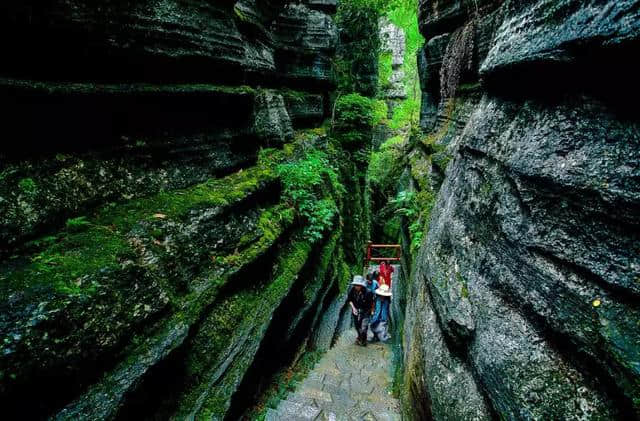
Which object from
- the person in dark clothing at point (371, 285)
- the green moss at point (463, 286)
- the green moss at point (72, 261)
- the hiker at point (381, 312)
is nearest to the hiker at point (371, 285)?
the person in dark clothing at point (371, 285)

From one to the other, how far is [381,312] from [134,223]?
611 cm

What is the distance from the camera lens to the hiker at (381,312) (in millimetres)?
7500

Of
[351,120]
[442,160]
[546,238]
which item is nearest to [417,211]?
[442,160]

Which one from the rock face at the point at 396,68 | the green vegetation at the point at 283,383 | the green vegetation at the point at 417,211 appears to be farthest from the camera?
the rock face at the point at 396,68

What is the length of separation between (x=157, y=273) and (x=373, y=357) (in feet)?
18.5

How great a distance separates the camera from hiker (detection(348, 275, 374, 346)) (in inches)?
286

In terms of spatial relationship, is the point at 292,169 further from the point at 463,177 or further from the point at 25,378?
the point at 25,378

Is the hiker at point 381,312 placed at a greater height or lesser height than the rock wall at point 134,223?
lesser

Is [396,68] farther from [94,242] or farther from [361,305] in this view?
[94,242]

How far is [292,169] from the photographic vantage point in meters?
6.57

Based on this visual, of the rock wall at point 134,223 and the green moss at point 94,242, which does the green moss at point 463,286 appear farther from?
the green moss at point 94,242

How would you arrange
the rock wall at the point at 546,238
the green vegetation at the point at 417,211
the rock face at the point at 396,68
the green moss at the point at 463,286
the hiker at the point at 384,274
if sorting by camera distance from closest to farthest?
1. the rock wall at the point at 546,238
2. the green moss at the point at 463,286
3. the green vegetation at the point at 417,211
4. the hiker at the point at 384,274
5. the rock face at the point at 396,68

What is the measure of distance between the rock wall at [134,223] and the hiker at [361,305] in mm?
2548

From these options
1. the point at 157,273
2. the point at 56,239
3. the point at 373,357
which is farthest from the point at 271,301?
the point at 373,357
